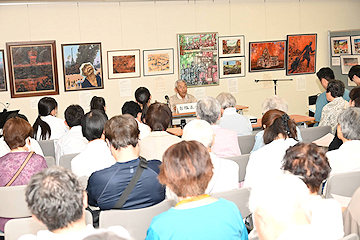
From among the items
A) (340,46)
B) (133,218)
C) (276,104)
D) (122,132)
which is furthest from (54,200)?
(340,46)

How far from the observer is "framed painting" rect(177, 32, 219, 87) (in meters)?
9.34

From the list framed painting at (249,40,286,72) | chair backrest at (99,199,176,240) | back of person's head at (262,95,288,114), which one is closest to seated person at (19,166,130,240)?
chair backrest at (99,199,176,240)

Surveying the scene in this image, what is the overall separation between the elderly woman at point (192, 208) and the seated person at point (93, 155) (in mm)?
1662

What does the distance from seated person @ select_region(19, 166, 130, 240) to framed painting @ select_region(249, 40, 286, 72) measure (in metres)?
8.45

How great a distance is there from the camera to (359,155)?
3.42 m

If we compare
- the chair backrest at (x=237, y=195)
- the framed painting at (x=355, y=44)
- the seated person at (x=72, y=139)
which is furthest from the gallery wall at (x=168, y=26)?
the chair backrest at (x=237, y=195)

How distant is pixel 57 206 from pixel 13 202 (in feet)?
5.05

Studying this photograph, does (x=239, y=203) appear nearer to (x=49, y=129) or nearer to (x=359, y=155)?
(x=359, y=155)

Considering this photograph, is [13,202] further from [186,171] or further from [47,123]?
[47,123]

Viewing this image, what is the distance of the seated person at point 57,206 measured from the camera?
1.85 meters

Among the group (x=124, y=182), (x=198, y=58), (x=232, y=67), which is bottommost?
(x=124, y=182)

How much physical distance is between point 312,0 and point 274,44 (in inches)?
58.9

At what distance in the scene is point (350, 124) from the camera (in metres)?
3.60

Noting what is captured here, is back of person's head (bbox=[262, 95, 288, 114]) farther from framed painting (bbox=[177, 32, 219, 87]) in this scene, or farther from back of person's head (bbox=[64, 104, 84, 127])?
framed painting (bbox=[177, 32, 219, 87])
